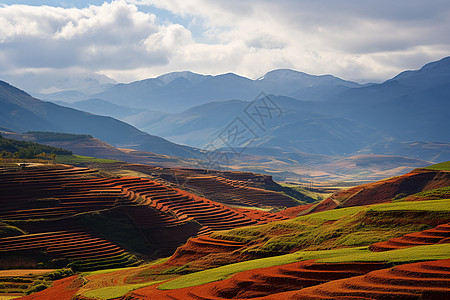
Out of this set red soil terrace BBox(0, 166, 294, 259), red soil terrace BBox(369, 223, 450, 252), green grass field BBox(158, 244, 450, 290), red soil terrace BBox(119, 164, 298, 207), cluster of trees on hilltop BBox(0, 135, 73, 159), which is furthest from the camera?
red soil terrace BBox(119, 164, 298, 207)

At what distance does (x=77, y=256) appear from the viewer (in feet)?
189

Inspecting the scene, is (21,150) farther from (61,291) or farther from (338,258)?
(338,258)

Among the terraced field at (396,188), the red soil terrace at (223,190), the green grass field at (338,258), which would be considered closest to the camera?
the green grass field at (338,258)

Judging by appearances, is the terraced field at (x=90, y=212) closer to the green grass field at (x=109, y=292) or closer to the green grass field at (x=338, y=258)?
the green grass field at (x=109, y=292)

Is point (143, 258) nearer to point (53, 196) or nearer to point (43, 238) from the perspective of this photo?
point (43, 238)

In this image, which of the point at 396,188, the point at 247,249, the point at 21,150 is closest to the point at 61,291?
the point at 247,249

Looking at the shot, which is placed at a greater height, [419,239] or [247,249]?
[419,239]

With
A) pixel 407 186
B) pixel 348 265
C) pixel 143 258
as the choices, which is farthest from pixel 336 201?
pixel 348 265

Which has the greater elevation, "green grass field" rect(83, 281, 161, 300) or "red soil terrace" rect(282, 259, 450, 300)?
"red soil terrace" rect(282, 259, 450, 300)

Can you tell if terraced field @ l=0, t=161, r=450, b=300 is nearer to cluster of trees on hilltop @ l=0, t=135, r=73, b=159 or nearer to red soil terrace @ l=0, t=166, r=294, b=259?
red soil terrace @ l=0, t=166, r=294, b=259

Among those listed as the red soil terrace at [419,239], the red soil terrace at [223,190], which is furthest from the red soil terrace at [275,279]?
the red soil terrace at [223,190]

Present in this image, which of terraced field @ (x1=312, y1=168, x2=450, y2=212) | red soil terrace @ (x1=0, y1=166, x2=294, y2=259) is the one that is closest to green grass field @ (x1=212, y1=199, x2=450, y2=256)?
red soil terrace @ (x1=0, y1=166, x2=294, y2=259)

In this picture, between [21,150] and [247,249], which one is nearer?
[247,249]

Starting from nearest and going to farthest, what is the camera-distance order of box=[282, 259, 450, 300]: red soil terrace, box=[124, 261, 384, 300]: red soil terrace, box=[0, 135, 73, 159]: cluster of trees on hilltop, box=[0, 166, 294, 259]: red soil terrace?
box=[282, 259, 450, 300]: red soil terrace → box=[124, 261, 384, 300]: red soil terrace → box=[0, 166, 294, 259]: red soil terrace → box=[0, 135, 73, 159]: cluster of trees on hilltop
